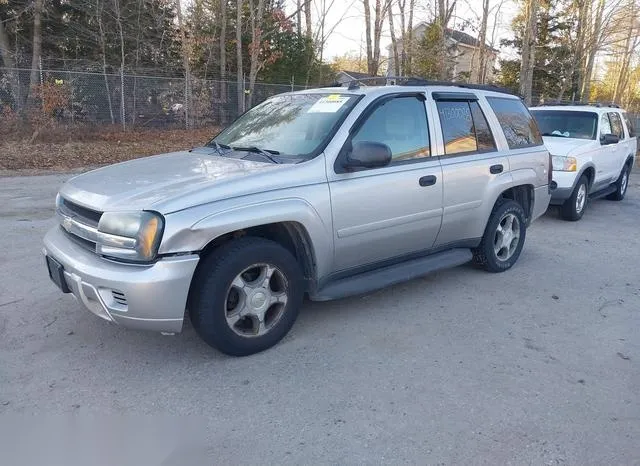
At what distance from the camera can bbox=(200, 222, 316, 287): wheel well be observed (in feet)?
11.9

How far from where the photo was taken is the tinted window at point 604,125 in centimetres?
885

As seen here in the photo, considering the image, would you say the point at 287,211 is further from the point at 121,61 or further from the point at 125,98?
the point at 121,61

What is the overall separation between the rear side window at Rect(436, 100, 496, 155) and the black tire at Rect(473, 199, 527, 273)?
64 cm

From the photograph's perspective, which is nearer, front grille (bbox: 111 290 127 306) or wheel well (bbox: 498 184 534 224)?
front grille (bbox: 111 290 127 306)

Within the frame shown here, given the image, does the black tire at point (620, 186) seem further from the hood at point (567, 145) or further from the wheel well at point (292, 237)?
the wheel well at point (292, 237)

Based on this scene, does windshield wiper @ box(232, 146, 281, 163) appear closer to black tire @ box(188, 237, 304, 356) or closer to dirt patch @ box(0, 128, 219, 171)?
black tire @ box(188, 237, 304, 356)

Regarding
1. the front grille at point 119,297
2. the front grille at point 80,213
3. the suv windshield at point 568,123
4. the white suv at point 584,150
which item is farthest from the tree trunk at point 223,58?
the front grille at point 119,297

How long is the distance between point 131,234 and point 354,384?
1.62 m

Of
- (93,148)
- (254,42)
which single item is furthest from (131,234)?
(254,42)

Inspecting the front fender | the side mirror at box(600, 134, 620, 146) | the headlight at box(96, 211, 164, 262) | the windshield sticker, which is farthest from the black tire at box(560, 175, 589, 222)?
the headlight at box(96, 211, 164, 262)

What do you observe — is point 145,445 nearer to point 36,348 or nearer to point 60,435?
point 60,435

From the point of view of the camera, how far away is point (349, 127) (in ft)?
13.1

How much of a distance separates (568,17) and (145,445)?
3222cm

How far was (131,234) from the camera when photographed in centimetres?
308
